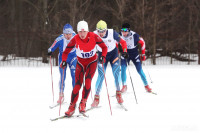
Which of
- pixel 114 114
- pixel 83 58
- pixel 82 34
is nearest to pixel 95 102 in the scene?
pixel 114 114

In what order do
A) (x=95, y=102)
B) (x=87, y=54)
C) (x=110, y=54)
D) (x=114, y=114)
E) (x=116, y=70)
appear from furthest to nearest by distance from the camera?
(x=110, y=54)
(x=116, y=70)
(x=95, y=102)
(x=114, y=114)
(x=87, y=54)

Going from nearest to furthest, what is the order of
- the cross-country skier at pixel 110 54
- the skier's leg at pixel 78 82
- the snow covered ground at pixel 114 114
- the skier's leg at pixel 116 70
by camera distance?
the snow covered ground at pixel 114 114 < the skier's leg at pixel 78 82 < the cross-country skier at pixel 110 54 < the skier's leg at pixel 116 70

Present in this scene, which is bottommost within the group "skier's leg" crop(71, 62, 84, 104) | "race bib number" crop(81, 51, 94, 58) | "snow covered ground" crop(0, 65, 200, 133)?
"snow covered ground" crop(0, 65, 200, 133)

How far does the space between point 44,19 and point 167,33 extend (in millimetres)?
8605

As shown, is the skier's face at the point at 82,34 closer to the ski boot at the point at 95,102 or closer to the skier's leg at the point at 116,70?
the skier's leg at the point at 116,70

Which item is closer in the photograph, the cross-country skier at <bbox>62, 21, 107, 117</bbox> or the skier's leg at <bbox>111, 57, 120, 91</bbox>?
the cross-country skier at <bbox>62, 21, 107, 117</bbox>

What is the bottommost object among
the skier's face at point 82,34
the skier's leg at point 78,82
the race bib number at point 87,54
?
the skier's leg at point 78,82

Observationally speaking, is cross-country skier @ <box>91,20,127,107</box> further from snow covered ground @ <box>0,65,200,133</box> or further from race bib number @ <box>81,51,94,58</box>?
race bib number @ <box>81,51,94,58</box>

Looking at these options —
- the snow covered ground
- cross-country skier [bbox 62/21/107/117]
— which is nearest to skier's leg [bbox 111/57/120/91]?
the snow covered ground

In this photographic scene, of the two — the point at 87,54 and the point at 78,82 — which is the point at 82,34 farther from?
the point at 78,82

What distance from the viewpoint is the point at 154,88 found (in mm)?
8523

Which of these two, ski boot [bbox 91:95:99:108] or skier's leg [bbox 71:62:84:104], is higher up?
skier's leg [bbox 71:62:84:104]

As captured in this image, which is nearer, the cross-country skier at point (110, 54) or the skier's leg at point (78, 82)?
the skier's leg at point (78, 82)

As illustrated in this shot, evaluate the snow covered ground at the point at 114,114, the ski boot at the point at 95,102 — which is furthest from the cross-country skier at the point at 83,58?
the ski boot at the point at 95,102
